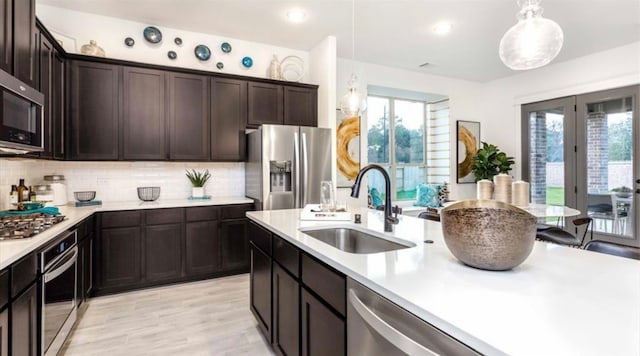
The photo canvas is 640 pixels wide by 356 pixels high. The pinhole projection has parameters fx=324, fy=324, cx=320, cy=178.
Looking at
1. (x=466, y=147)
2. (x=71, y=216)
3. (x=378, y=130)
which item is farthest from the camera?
(x=466, y=147)

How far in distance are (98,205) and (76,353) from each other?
5.09ft

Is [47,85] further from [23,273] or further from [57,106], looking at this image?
[23,273]

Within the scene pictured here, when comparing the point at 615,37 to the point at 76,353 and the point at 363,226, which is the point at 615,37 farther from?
the point at 76,353

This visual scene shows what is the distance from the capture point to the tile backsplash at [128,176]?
331 centimetres

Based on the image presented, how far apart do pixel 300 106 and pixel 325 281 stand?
3.22 m

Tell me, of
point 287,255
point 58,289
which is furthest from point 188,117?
point 287,255

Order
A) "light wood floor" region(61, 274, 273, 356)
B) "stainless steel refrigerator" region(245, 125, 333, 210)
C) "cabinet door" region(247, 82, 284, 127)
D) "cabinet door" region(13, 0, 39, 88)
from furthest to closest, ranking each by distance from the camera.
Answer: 1. "cabinet door" region(247, 82, 284, 127)
2. "stainless steel refrigerator" region(245, 125, 333, 210)
3. "light wood floor" region(61, 274, 273, 356)
4. "cabinet door" region(13, 0, 39, 88)

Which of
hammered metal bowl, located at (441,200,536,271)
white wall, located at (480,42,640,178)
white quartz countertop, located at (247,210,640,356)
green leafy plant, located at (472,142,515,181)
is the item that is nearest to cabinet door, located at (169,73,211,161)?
white quartz countertop, located at (247,210,640,356)

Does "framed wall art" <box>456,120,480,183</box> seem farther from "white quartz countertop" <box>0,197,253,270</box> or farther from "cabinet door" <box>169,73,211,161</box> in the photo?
"cabinet door" <box>169,73,211,161</box>

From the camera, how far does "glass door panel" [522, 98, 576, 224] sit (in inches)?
204

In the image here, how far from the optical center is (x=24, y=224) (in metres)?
1.99

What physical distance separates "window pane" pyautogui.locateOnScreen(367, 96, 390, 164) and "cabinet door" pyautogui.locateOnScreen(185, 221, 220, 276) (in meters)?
2.91

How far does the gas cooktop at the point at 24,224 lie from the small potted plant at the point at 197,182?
159 cm

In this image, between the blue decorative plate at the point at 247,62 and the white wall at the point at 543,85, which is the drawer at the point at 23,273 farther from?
the white wall at the point at 543,85
